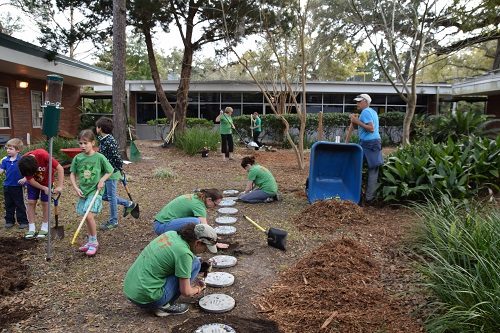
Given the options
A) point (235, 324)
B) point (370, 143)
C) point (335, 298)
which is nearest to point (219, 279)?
point (235, 324)

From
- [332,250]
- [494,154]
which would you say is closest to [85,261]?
[332,250]

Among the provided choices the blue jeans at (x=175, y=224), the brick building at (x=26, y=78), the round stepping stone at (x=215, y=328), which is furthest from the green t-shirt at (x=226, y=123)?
the round stepping stone at (x=215, y=328)

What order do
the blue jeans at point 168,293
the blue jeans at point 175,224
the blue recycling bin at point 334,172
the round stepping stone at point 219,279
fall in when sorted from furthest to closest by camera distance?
the blue recycling bin at point 334,172 < the blue jeans at point 175,224 < the round stepping stone at point 219,279 < the blue jeans at point 168,293

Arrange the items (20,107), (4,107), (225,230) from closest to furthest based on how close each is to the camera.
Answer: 1. (225,230)
2. (4,107)
3. (20,107)

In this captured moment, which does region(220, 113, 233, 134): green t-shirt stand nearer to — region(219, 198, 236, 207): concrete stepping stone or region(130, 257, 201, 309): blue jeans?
region(219, 198, 236, 207): concrete stepping stone

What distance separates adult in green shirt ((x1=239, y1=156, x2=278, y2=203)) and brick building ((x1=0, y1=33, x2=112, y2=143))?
820 cm

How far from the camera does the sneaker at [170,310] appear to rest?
3004 mm

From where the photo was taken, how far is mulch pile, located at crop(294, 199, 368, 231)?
5.30 m

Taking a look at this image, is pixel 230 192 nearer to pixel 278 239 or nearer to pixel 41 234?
pixel 278 239

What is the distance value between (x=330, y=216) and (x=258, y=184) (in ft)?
5.14

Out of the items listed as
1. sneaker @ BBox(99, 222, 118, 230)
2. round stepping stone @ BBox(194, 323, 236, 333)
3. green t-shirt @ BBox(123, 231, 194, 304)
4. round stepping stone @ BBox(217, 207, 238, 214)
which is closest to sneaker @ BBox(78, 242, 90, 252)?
sneaker @ BBox(99, 222, 118, 230)

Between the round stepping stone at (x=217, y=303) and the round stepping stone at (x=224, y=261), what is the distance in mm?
640

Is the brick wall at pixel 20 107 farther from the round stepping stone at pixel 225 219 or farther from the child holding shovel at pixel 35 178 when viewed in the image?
the round stepping stone at pixel 225 219

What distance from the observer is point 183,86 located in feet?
52.9
